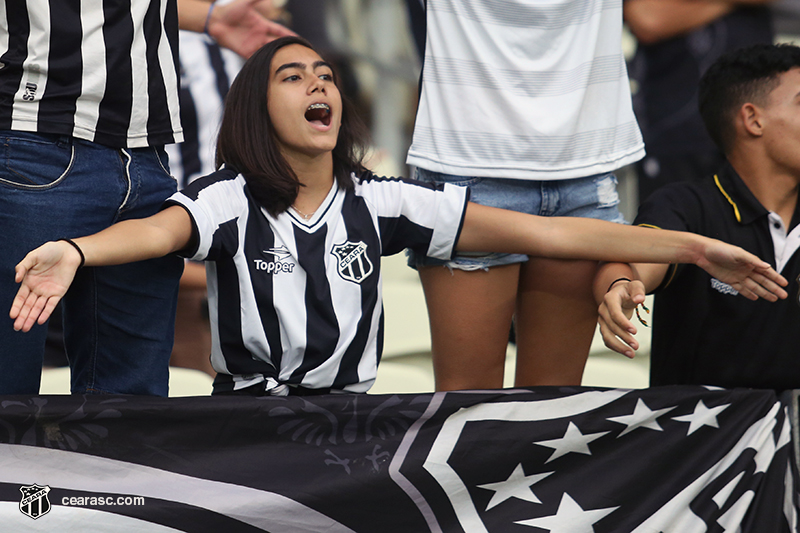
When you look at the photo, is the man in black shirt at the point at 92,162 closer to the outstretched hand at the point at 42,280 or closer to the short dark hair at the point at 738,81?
the outstretched hand at the point at 42,280

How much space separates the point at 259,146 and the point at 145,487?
800 millimetres

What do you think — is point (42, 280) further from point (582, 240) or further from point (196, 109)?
point (196, 109)

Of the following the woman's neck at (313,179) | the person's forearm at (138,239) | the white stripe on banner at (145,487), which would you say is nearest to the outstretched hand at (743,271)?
the woman's neck at (313,179)

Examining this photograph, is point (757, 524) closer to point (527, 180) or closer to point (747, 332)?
point (747, 332)

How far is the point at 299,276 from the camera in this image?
1.88 meters

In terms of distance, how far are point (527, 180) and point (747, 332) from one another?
26.7 inches

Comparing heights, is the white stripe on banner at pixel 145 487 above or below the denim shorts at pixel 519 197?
below

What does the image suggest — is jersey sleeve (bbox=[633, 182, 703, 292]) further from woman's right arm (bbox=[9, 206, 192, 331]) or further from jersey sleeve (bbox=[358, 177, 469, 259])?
woman's right arm (bbox=[9, 206, 192, 331])

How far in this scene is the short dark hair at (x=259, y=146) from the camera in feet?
6.27

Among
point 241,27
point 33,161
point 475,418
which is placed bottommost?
point 475,418

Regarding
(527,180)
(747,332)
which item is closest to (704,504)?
(747,332)

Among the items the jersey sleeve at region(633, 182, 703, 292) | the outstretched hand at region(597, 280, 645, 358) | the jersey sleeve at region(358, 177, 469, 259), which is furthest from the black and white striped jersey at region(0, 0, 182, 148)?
the jersey sleeve at region(633, 182, 703, 292)

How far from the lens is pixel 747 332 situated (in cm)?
212

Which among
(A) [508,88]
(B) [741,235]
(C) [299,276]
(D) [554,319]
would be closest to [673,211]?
(B) [741,235]
